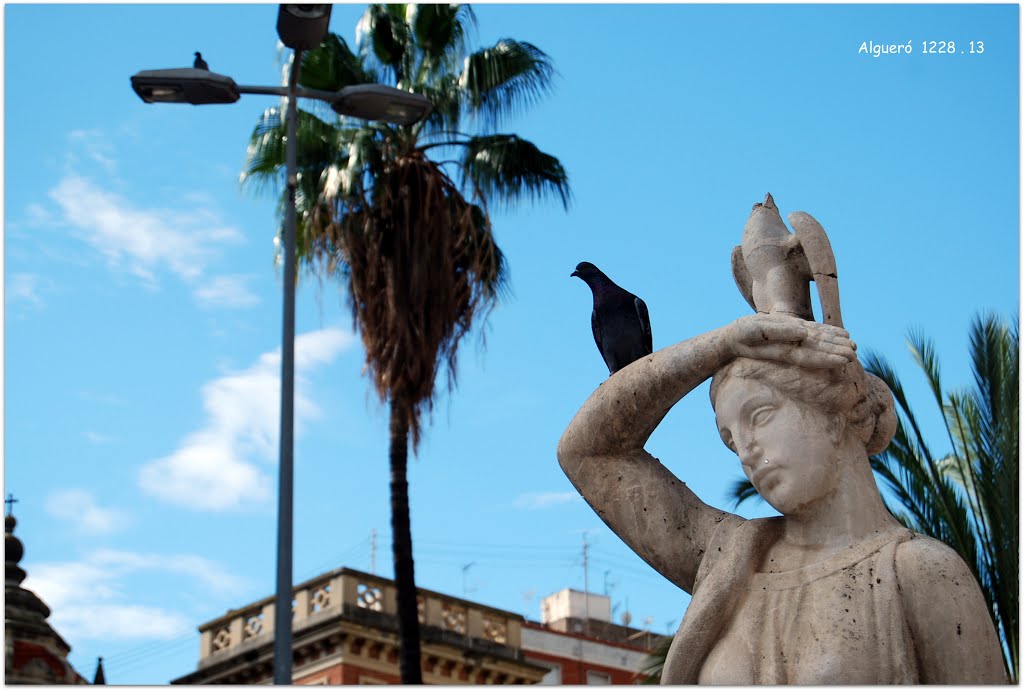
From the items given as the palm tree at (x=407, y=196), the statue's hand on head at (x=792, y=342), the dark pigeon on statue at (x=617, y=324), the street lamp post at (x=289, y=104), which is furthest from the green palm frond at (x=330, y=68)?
the statue's hand on head at (x=792, y=342)

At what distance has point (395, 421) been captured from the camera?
21.2m

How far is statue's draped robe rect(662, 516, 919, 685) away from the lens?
4176 millimetres

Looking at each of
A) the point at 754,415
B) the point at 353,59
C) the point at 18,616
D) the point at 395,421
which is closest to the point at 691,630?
the point at 754,415

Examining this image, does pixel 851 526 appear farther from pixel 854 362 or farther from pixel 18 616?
pixel 18 616

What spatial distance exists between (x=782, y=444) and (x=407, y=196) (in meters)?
17.8

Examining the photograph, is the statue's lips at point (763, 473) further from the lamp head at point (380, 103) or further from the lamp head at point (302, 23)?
the lamp head at point (380, 103)

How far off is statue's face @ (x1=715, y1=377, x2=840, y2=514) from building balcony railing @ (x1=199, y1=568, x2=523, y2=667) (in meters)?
32.6

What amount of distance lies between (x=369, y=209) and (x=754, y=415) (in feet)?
58.2

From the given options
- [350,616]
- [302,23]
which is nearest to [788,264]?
[302,23]

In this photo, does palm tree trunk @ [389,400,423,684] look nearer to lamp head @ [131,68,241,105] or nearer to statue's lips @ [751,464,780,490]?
lamp head @ [131,68,241,105]

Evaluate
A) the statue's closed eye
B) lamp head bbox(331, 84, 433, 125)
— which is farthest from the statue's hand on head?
lamp head bbox(331, 84, 433, 125)

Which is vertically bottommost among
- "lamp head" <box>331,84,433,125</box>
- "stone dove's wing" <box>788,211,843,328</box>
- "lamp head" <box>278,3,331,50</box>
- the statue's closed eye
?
the statue's closed eye

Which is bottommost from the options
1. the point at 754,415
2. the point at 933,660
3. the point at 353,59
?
the point at 933,660

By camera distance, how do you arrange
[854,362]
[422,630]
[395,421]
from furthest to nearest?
[422,630] → [395,421] → [854,362]
